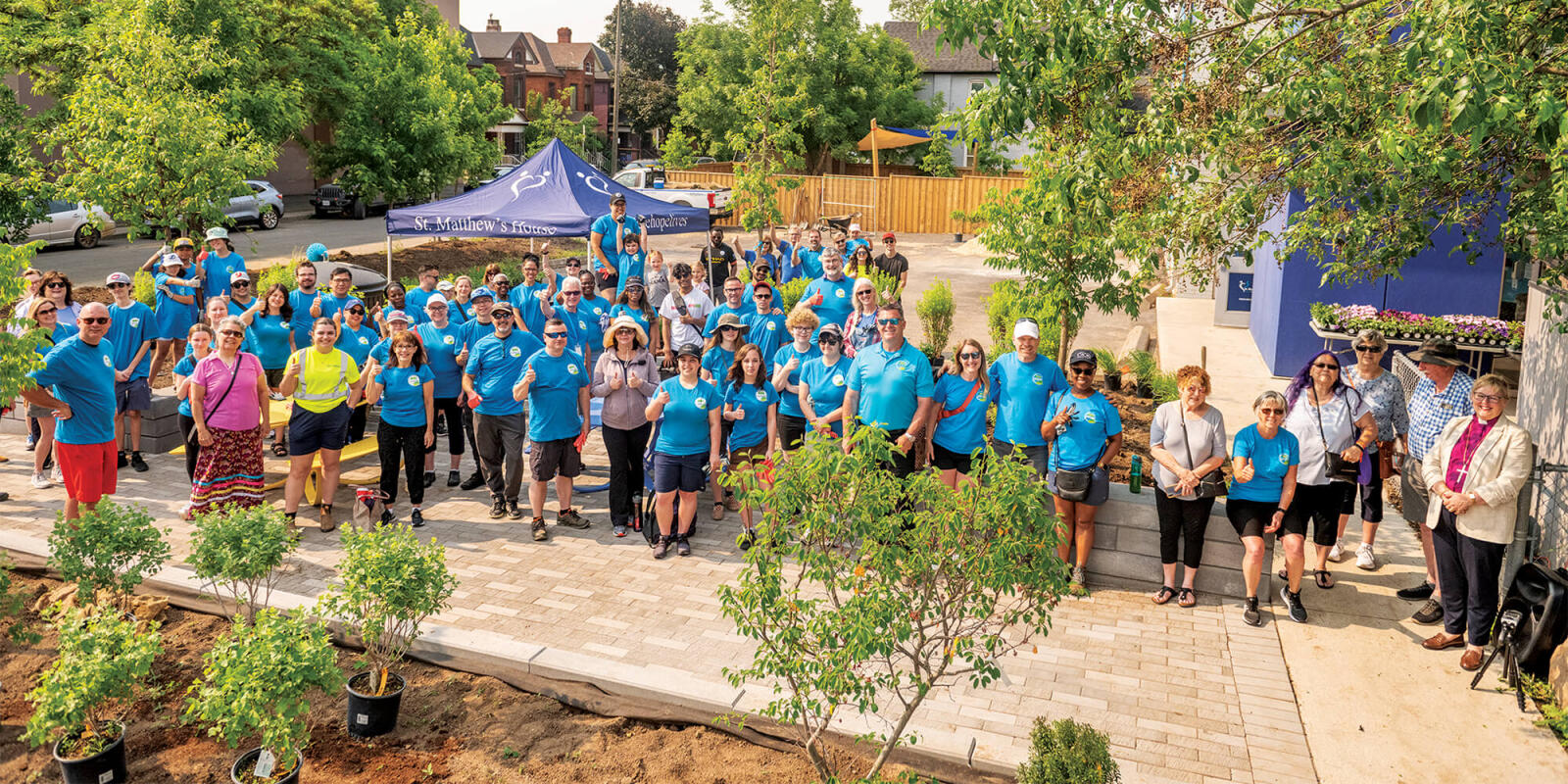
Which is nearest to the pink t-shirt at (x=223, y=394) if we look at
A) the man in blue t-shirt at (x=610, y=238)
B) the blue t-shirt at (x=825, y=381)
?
the blue t-shirt at (x=825, y=381)

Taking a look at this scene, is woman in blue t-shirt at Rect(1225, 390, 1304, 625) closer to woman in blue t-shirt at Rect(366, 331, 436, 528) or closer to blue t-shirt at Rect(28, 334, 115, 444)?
woman in blue t-shirt at Rect(366, 331, 436, 528)

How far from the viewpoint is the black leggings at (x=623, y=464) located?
8.77 meters

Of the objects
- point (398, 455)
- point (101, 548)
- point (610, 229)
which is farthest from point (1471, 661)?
point (610, 229)

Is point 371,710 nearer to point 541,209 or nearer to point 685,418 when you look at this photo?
point 685,418

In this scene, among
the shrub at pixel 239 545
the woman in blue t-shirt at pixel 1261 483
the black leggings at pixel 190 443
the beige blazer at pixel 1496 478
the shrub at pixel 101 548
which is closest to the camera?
the shrub at pixel 239 545

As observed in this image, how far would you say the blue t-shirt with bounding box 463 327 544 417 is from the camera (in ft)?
30.0

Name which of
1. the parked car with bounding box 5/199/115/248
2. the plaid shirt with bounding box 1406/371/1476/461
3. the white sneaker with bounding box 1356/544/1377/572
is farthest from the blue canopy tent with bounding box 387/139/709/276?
the parked car with bounding box 5/199/115/248

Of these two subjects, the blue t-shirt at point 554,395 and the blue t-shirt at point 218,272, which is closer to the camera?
the blue t-shirt at point 554,395

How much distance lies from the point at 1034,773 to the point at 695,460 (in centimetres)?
424

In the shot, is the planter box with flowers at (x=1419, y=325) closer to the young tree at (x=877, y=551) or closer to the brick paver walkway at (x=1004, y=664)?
the brick paver walkway at (x=1004, y=664)

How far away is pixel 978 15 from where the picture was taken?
596 cm

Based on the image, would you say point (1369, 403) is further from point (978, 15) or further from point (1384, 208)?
point (978, 15)

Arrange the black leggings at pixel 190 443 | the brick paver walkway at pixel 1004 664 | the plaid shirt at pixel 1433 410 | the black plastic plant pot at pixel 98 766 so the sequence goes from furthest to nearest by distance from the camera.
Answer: the black leggings at pixel 190 443 → the plaid shirt at pixel 1433 410 → the brick paver walkway at pixel 1004 664 → the black plastic plant pot at pixel 98 766

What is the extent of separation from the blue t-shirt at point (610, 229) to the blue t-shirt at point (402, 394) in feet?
16.7
